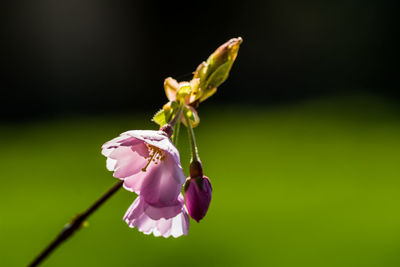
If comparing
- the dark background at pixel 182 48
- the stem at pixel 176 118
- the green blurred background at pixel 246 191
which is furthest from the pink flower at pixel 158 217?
the dark background at pixel 182 48

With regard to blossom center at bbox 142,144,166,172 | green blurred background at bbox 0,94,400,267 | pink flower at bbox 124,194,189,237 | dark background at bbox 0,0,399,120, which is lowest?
pink flower at bbox 124,194,189,237

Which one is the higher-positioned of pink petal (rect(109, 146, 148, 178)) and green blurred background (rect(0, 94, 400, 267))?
green blurred background (rect(0, 94, 400, 267))

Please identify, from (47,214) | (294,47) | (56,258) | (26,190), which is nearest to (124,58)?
(294,47)

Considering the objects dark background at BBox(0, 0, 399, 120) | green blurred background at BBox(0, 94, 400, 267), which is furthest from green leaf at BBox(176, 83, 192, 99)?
dark background at BBox(0, 0, 399, 120)

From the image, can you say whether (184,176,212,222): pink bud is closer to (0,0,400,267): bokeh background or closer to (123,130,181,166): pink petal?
(123,130,181,166): pink petal

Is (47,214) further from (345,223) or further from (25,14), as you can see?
(25,14)

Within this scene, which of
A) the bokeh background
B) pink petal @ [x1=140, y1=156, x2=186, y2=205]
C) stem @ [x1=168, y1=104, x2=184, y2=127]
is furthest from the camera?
the bokeh background

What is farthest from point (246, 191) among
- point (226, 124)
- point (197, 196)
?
point (197, 196)
